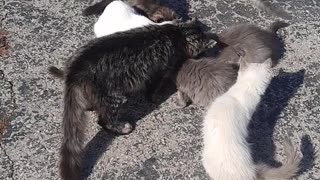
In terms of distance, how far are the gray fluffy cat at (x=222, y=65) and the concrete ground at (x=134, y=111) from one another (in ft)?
0.51

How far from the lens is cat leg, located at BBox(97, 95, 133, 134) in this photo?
335cm

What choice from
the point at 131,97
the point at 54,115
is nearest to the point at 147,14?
the point at 131,97

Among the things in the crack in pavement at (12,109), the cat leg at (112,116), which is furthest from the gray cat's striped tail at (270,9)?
the crack in pavement at (12,109)

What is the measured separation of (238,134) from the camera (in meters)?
3.16

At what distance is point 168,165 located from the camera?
3361 mm

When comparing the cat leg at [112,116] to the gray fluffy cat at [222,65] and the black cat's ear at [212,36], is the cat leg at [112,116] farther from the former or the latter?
the black cat's ear at [212,36]

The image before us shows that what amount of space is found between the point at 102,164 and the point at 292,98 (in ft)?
4.97

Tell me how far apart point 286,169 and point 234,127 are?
1.34 feet

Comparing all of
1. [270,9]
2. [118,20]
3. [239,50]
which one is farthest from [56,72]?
[270,9]


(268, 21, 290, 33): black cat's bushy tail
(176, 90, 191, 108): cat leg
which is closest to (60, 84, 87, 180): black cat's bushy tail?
(176, 90, 191, 108): cat leg

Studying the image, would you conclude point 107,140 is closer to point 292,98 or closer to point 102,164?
point 102,164

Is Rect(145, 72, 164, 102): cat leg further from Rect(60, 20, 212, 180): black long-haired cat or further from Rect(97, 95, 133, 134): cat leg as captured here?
Rect(97, 95, 133, 134): cat leg

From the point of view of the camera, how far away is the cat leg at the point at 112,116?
3353mm

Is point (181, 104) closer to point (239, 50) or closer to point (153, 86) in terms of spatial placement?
point (153, 86)
